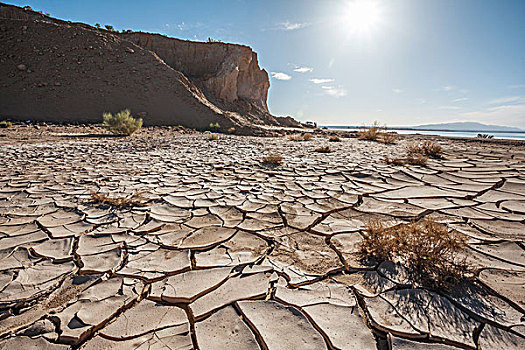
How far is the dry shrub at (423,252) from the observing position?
133 centimetres

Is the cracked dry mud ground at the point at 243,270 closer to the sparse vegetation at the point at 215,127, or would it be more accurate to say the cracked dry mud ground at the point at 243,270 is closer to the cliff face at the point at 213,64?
the sparse vegetation at the point at 215,127

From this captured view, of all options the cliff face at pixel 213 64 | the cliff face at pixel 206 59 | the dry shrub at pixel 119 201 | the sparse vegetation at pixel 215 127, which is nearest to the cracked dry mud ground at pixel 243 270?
the dry shrub at pixel 119 201

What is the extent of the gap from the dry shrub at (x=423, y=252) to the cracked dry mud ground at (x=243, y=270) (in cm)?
7

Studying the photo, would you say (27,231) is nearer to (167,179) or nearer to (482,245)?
(167,179)

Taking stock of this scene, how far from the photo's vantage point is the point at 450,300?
1.17 m

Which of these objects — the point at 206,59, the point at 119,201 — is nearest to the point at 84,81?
the point at 206,59

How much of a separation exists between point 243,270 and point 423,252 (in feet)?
3.50

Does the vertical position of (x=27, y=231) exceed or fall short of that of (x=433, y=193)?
it falls short

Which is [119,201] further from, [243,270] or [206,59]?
[206,59]

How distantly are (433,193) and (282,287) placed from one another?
2.39m

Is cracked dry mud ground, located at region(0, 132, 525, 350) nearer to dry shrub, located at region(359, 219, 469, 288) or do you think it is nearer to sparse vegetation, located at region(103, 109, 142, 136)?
dry shrub, located at region(359, 219, 469, 288)

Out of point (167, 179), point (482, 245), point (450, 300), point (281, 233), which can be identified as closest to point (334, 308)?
point (450, 300)

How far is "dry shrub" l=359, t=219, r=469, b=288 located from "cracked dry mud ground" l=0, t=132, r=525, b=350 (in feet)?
0.23

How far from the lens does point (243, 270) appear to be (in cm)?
144
